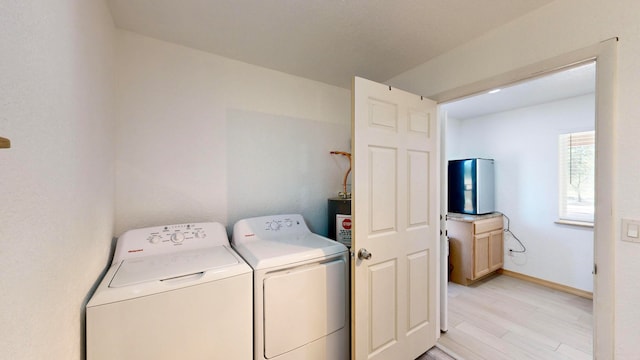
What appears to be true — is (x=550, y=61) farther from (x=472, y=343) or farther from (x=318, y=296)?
(x=472, y=343)

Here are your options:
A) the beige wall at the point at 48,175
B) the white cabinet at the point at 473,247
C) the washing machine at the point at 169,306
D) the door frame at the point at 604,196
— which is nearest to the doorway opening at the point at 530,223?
the white cabinet at the point at 473,247

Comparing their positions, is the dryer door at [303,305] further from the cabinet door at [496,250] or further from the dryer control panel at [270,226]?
the cabinet door at [496,250]

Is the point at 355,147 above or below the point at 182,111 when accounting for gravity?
below

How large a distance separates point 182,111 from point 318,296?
63.0 inches

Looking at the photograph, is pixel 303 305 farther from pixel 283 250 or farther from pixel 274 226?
pixel 274 226

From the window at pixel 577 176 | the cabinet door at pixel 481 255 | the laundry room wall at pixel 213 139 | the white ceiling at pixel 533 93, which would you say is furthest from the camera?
the cabinet door at pixel 481 255

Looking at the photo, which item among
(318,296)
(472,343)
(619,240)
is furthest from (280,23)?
(472,343)

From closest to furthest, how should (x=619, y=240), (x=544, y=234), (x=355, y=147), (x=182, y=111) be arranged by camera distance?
(x=619, y=240) < (x=355, y=147) < (x=182, y=111) < (x=544, y=234)

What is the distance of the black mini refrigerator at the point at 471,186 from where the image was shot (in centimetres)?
334

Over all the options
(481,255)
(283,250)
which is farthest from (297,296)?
(481,255)

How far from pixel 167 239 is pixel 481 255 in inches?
138

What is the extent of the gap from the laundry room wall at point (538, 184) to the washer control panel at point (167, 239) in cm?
383

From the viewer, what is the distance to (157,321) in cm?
108

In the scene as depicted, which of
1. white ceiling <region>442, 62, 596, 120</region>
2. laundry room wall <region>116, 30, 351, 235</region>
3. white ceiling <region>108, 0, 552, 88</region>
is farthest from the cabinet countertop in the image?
white ceiling <region>108, 0, 552, 88</region>
